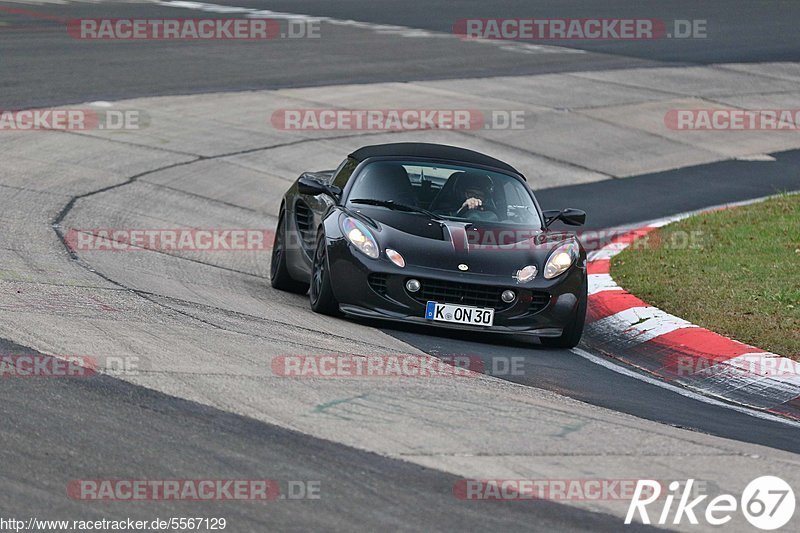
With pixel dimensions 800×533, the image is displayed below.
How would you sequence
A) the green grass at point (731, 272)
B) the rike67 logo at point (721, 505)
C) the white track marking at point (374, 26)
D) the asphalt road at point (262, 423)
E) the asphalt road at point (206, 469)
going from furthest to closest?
1. the white track marking at point (374, 26)
2. the green grass at point (731, 272)
3. the rike67 logo at point (721, 505)
4. the asphalt road at point (262, 423)
5. the asphalt road at point (206, 469)

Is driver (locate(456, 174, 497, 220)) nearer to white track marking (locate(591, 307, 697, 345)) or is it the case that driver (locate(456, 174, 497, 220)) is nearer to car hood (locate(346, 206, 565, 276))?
car hood (locate(346, 206, 565, 276))

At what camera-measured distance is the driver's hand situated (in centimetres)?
1025

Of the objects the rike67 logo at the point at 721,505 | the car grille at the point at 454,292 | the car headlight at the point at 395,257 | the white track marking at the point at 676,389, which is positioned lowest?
the white track marking at the point at 676,389

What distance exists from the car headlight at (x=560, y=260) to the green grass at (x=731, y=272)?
1.06m

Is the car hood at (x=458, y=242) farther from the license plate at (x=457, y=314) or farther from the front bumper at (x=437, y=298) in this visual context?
the license plate at (x=457, y=314)

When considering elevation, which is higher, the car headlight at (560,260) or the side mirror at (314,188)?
the side mirror at (314,188)

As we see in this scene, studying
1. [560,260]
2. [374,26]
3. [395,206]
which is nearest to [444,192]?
[395,206]

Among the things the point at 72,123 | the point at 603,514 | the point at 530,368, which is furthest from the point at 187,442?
the point at 72,123

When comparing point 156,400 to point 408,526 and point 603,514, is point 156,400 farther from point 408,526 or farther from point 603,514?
point 603,514

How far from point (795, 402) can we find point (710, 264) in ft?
13.0

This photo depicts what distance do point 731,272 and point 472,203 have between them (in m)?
2.70

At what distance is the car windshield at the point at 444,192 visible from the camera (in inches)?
402

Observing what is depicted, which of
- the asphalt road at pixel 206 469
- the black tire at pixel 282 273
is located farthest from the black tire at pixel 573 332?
the asphalt road at pixel 206 469

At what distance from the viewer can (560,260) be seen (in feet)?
31.6
